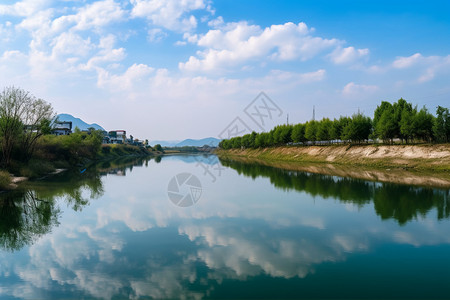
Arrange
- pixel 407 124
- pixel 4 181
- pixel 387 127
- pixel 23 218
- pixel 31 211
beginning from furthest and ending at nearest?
pixel 387 127 < pixel 407 124 < pixel 4 181 < pixel 31 211 < pixel 23 218

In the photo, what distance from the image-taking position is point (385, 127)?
66.2 m

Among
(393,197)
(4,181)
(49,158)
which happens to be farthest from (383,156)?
(49,158)

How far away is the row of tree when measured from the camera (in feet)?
190

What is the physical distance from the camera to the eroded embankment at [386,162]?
131 ft

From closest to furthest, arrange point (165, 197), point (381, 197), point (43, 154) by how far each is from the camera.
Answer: point (381, 197) → point (165, 197) → point (43, 154)

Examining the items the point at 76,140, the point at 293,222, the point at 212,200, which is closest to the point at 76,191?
the point at 212,200

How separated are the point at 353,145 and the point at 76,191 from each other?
69.5 meters

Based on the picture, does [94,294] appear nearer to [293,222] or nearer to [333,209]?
[293,222]

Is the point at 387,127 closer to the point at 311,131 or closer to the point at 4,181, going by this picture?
the point at 311,131

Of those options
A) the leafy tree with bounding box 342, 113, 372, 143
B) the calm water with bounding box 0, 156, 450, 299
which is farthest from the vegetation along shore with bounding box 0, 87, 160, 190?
the leafy tree with bounding box 342, 113, 372, 143

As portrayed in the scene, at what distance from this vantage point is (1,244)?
568 inches

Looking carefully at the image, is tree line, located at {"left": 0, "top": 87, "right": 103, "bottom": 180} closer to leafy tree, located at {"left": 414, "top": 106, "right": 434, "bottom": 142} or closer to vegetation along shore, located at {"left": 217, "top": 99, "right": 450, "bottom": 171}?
vegetation along shore, located at {"left": 217, "top": 99, "right": 450, "bottom": 171}

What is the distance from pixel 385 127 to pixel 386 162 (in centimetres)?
1272

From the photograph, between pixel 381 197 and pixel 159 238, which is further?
pixel 381 197
